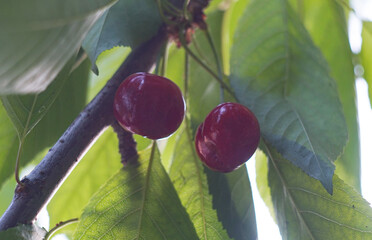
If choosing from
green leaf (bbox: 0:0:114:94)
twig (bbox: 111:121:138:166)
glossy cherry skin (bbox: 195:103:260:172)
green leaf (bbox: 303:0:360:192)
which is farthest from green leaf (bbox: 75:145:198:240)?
green leaf (bbox: 303:0:360:192)

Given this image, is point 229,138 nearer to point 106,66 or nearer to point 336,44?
point 106,66

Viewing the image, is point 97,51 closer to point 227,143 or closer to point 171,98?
point 171,98

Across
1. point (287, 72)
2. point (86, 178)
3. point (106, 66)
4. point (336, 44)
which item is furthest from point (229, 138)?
point (336, 44)

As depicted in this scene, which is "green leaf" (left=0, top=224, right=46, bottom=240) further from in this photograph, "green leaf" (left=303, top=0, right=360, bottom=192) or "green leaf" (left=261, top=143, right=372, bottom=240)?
"green leaf" (left=303, top=0, right=360, bottom=192)

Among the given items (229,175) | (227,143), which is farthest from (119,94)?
(229,175)

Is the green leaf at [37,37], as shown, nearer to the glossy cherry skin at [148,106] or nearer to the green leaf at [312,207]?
the glossy cherry skin at [148,106]

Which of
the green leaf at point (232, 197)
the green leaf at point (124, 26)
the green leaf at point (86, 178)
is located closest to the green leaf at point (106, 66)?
the green leaf at point (86, 178)
